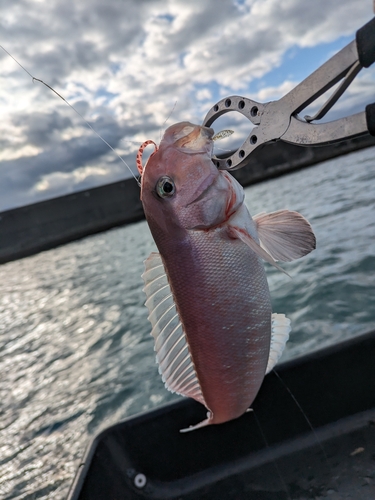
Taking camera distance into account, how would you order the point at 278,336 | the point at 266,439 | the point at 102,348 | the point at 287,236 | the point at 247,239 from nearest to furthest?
the point at 247,239
the point at 287,236
the point at 278,336
the point at 266,439
the point at 102,348

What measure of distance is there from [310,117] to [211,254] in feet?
2.46

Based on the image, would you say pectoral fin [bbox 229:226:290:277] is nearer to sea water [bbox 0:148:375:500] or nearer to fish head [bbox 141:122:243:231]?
fish head [bbox 141:122:243:231]

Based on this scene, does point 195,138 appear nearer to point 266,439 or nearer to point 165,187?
point 165,187

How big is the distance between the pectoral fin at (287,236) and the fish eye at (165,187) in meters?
0.43

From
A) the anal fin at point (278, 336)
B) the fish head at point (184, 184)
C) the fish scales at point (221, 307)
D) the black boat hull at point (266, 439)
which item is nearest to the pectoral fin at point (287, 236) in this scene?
the fish scales at point (221, 307)

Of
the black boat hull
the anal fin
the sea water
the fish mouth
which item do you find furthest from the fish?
the sea water

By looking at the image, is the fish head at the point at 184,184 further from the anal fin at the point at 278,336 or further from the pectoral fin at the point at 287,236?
the anal fin at the point at 278,336

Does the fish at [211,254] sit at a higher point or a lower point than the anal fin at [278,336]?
higher

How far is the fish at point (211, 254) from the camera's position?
1.61m

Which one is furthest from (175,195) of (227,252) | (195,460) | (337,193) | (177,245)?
(337,193)

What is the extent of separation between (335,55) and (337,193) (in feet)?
44.1

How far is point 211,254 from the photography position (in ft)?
5.37

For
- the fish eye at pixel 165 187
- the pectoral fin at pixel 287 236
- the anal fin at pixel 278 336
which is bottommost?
the anal fin at pixel 278 336

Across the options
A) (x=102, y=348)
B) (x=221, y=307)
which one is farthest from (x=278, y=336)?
(x=102, y=348)
